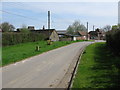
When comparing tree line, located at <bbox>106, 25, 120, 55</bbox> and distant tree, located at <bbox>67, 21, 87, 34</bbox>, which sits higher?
distant tree, located at <bbox>67, 21, 87, 34</bbox>

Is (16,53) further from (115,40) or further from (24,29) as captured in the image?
(24,29)

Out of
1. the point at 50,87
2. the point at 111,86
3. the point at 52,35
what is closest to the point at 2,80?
the point at 50,87

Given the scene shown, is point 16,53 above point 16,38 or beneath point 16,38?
beneath

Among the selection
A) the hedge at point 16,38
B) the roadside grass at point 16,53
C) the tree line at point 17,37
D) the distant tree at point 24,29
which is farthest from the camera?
the distant tree at point 24,29

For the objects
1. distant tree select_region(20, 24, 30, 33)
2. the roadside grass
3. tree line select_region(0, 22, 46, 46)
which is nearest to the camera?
the roadside grass

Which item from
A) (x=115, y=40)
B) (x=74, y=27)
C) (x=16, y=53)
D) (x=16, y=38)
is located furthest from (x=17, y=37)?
(x=74, y=27)

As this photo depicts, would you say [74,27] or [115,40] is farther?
[74,27]

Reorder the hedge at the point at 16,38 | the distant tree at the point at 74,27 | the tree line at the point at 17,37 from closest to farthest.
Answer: the hedge at the point at 16,38 → the tree line at the point at 17,37 → the distant tree at the point at 74,27

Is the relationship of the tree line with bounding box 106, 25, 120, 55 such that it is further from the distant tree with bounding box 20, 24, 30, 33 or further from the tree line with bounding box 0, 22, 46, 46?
the distant tree with bounding box 20, 24, 30, 33

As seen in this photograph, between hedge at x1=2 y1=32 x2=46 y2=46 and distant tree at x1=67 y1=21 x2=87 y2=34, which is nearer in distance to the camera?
hedge at x1=2 y1=32 x2=46 y2=46

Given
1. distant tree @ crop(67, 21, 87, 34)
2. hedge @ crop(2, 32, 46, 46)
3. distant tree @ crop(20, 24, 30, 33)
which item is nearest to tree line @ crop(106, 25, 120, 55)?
hedge @ crop(2, 32, 46, 46)

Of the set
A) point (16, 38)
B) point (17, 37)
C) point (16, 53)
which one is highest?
point (17, 37)

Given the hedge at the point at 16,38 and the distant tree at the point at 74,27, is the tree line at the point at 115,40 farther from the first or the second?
the distant tree at the point at 74,27

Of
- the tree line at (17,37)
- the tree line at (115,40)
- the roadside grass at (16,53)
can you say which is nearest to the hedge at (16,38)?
the tree line at (17,37)
